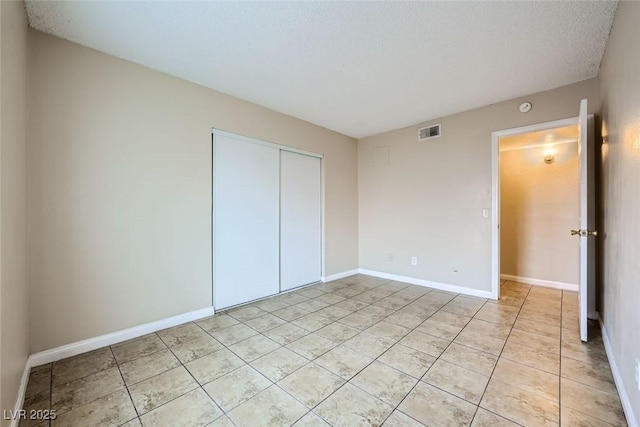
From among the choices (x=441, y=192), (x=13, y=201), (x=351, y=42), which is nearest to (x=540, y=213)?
(x=441, y=192)

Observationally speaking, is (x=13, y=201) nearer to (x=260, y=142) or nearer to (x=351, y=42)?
(x=260, y=142)

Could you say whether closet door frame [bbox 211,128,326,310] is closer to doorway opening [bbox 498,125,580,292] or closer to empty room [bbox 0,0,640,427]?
empty room [bbox 0,0,640,427]

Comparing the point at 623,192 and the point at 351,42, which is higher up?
the point at 351,42

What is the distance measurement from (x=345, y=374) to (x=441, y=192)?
289 cm

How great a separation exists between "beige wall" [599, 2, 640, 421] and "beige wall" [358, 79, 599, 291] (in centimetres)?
103

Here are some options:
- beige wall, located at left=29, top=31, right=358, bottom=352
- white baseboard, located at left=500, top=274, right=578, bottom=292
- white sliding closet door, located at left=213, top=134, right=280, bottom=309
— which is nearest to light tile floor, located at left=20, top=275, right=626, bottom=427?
beige wall, located at left=29, top=31, right=358, bottom=352

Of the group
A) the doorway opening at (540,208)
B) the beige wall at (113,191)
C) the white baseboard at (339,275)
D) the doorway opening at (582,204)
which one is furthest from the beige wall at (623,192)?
the beige wall at (113,191)

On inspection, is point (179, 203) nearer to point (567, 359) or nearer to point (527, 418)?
point (527, 418)

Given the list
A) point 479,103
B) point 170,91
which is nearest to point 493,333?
point 479,103

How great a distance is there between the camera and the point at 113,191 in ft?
7.38

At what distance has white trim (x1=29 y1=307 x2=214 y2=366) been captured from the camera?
1.95m

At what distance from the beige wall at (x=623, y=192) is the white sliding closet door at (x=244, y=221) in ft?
10.3

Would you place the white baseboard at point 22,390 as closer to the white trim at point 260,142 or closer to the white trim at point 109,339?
the white trim at point 109,339

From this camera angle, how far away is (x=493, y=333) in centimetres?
241
